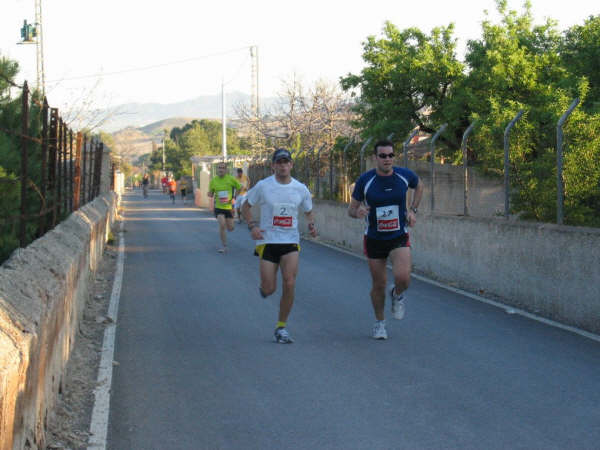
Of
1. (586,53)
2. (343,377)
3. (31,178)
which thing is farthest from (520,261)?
(586,53)

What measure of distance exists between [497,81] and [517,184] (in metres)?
11.7

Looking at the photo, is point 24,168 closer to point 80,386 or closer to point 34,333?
point 80,386

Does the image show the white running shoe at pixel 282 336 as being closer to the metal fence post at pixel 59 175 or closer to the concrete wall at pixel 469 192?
the metal fence post at pixel 59 175

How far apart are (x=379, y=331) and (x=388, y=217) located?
1135 mm

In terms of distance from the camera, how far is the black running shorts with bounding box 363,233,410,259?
8.47m

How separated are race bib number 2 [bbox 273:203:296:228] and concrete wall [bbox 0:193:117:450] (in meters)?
1.96

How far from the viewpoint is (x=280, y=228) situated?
8484mm

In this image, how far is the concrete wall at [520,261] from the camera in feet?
30.1

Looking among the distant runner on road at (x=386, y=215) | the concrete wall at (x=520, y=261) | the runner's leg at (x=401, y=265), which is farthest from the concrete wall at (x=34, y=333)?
the concrete wall at (x=520, y=261)

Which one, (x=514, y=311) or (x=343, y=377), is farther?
(x=514, y=311)

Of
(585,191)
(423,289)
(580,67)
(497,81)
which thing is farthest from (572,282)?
(497,81)

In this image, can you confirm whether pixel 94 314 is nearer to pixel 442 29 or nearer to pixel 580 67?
pixel 580 67

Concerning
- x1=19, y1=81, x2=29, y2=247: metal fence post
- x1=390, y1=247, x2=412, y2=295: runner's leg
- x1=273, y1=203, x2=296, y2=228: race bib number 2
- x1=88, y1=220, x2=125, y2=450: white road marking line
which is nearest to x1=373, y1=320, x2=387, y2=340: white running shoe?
x1=390, y1=247, x2=412, y2=295: runner's leg

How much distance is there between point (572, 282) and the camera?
30.9ft
